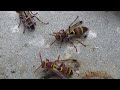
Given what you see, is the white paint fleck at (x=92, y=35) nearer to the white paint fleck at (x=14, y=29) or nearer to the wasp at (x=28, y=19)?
the wasp at (x=28, y=19)

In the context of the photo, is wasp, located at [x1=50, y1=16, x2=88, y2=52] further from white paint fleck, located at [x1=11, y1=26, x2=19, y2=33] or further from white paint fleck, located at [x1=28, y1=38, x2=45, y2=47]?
white paint fleck, located at [x1=11, y1=26, x2=19, y2=33]

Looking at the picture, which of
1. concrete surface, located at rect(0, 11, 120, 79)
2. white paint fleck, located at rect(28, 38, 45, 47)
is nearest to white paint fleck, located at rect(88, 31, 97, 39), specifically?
concrete surface, located at rect(0, 11, 120, 79)

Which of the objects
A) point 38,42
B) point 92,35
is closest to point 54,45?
point 38,42

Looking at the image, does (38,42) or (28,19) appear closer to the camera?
(38,42)

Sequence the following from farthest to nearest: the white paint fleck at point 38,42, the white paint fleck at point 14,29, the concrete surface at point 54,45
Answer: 1. the white paint fleck at point 14,29
2. the white paint fleck at point 38,42
3. the concrete surface at point 54,45

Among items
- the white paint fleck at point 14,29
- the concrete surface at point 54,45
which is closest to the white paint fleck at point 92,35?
the concrete surface at point 54,45

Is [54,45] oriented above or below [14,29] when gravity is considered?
below

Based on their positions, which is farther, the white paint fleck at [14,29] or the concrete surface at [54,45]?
the white paint fleck at [14,29]

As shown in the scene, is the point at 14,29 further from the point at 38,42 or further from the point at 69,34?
the point at 69,34
